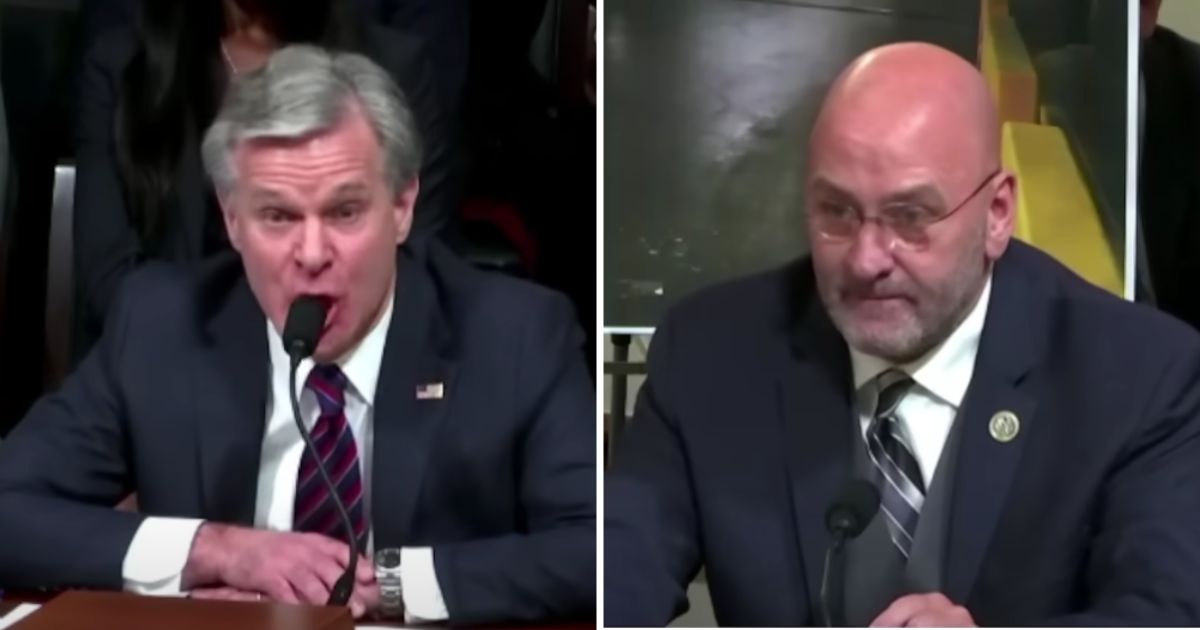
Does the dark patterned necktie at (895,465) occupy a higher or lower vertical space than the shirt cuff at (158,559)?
higher

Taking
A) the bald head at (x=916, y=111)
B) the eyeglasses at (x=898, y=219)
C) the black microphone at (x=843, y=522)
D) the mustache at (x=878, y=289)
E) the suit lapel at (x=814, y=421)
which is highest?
the bald head at (x=916, y=111)

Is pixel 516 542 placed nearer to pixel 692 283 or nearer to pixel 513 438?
pixel 513 438

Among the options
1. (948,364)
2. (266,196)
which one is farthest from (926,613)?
(266,196)

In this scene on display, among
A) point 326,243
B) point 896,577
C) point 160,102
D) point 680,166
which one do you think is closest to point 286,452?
point 326,243

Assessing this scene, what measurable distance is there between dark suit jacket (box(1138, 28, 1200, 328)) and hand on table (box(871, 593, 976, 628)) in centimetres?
32

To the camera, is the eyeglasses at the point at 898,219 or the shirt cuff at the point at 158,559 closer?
the eyeglasses at the point at 898,219

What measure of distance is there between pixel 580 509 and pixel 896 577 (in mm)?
282

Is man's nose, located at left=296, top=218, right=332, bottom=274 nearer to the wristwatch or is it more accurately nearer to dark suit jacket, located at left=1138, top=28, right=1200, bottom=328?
the wristwatch

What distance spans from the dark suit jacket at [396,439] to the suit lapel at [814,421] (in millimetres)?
186

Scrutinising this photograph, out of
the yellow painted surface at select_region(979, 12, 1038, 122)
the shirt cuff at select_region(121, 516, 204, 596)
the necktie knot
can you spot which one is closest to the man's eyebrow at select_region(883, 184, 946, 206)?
the yellow painted surface at select_region(979, 12, 1038, 122)

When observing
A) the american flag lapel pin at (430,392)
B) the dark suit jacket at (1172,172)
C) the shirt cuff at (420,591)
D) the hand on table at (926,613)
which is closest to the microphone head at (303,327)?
the american flag lapel pin at (430,392)

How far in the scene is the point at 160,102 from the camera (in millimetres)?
1357

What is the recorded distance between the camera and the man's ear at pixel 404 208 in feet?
4.38

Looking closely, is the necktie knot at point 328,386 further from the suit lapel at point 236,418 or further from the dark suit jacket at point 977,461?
the dark suit jacket at point 977,461
